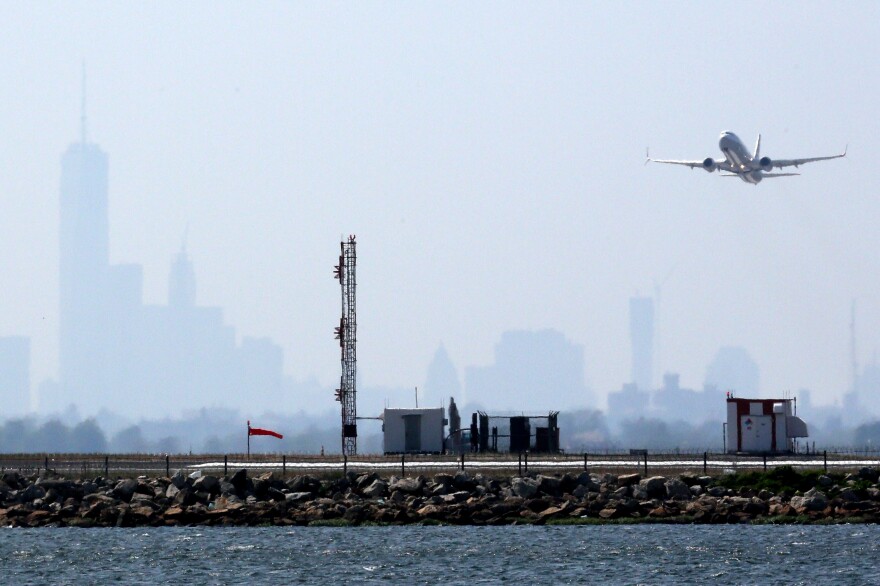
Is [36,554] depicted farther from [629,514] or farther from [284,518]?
[629,514]

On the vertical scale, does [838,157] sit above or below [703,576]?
above

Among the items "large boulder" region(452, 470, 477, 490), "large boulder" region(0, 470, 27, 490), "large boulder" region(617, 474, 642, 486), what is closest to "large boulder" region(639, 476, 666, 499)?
"large boulder" region(617, 474, 642, 486)

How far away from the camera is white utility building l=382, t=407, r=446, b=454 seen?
9500 cm

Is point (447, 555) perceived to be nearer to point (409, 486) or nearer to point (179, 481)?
point (409, 486)

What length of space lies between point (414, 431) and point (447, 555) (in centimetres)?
3468

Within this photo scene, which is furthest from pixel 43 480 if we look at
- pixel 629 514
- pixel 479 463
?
pixel 629 514

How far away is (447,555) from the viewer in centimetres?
6072

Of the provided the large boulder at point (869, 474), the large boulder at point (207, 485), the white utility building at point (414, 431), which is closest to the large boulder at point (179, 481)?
the large boulder at point (207, 485)

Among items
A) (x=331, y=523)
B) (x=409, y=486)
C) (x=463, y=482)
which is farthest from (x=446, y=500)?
(x=331, y=523)

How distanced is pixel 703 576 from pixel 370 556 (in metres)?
12.5

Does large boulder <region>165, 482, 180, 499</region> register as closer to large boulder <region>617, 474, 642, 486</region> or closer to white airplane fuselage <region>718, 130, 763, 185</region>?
large boulder <region>617, 474, 642, 486</region>

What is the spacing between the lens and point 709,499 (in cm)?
7069

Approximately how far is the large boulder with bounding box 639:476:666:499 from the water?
373 centimetres

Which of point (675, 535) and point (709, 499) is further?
point (709, 499)
